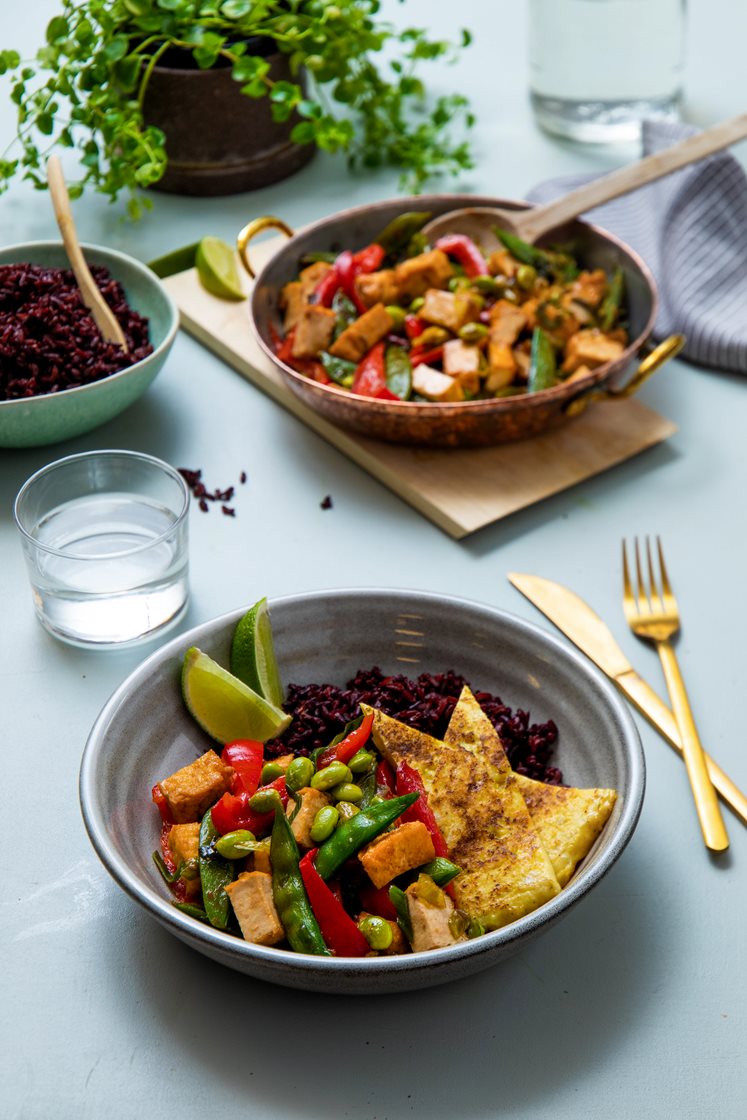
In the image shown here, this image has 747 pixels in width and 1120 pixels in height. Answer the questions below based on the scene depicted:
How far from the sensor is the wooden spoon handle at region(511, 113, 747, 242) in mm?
2068

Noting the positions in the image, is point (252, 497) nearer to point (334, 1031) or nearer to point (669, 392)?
point (669, 392)

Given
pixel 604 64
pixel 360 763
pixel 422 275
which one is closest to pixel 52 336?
pixel 422 275

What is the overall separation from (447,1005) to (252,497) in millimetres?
870

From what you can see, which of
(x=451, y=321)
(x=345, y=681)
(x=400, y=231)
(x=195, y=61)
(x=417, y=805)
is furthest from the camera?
(x=195, y=61)

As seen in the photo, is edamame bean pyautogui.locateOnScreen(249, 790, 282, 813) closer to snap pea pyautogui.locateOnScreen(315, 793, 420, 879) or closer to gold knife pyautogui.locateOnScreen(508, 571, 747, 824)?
snap pea pyautogui.locateOnScreen(315, 793, 420, 879)

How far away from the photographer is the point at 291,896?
1.12m

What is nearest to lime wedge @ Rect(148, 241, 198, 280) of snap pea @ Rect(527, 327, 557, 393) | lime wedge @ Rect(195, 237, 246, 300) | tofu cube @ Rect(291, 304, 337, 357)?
lime wedge @ Rect(195, 237, 246, 300)

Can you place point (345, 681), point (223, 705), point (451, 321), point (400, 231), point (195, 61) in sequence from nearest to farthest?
1. point (223, 705)
2. point (345, 681)
3. point (451, 321)
4. point (400, 231)
5. point (195, 61)

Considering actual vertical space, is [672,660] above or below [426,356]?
below

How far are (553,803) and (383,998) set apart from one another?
242 mm

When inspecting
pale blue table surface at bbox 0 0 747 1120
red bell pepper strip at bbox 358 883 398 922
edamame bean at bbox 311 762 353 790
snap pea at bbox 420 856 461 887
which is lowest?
pale blue table surface at bbox 0 0 747 1120

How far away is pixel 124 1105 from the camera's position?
110 centimetres

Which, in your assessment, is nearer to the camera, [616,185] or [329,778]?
[329,778]

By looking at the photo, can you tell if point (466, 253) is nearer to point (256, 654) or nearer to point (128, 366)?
point (128, 366)
